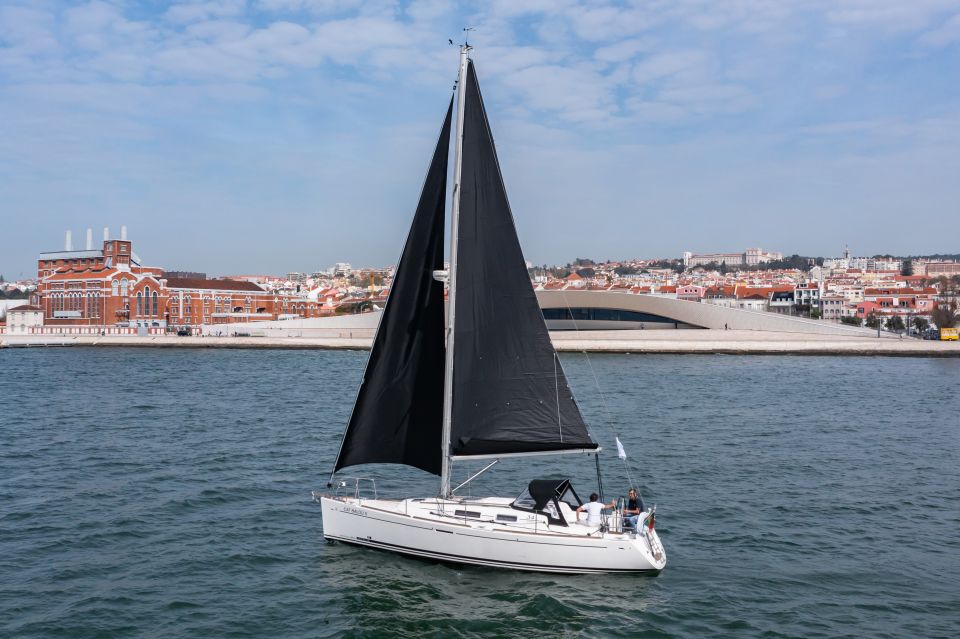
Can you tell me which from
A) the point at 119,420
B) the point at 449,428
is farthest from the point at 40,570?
the point at 119,420

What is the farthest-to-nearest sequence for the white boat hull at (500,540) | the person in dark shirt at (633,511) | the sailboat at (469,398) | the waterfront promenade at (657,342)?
1. the waterfront promenade at (657,342)
2. the person in dark shirt at (633,511)
3. the sailboat at (469,398)
4. the white boat hull at (500,540)

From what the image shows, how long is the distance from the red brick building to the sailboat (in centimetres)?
8030

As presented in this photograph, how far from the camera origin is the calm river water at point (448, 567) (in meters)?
11.0

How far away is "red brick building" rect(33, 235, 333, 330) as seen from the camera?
8850 cm

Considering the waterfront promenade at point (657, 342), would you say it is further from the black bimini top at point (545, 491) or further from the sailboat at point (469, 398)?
the black bimini top at point (545, 491)

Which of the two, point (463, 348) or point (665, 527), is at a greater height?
point (463, 348)

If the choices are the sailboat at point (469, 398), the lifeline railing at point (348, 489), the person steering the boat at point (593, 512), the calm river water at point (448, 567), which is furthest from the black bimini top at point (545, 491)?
the lifeline railing at point (348, 489)

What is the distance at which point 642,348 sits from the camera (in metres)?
64.9

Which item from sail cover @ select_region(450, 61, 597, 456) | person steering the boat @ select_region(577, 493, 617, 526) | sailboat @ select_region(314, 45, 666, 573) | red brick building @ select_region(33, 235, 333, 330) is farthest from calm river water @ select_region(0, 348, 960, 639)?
red brick building @ select_region(33, 235, 333, 330)

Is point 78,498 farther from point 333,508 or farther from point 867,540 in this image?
point 867,540

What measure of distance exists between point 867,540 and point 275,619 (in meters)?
10.2

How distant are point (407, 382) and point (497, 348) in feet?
5.28

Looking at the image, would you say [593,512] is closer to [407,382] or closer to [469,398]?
[469,398]

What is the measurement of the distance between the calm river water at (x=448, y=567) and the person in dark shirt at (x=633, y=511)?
2.69 ft
